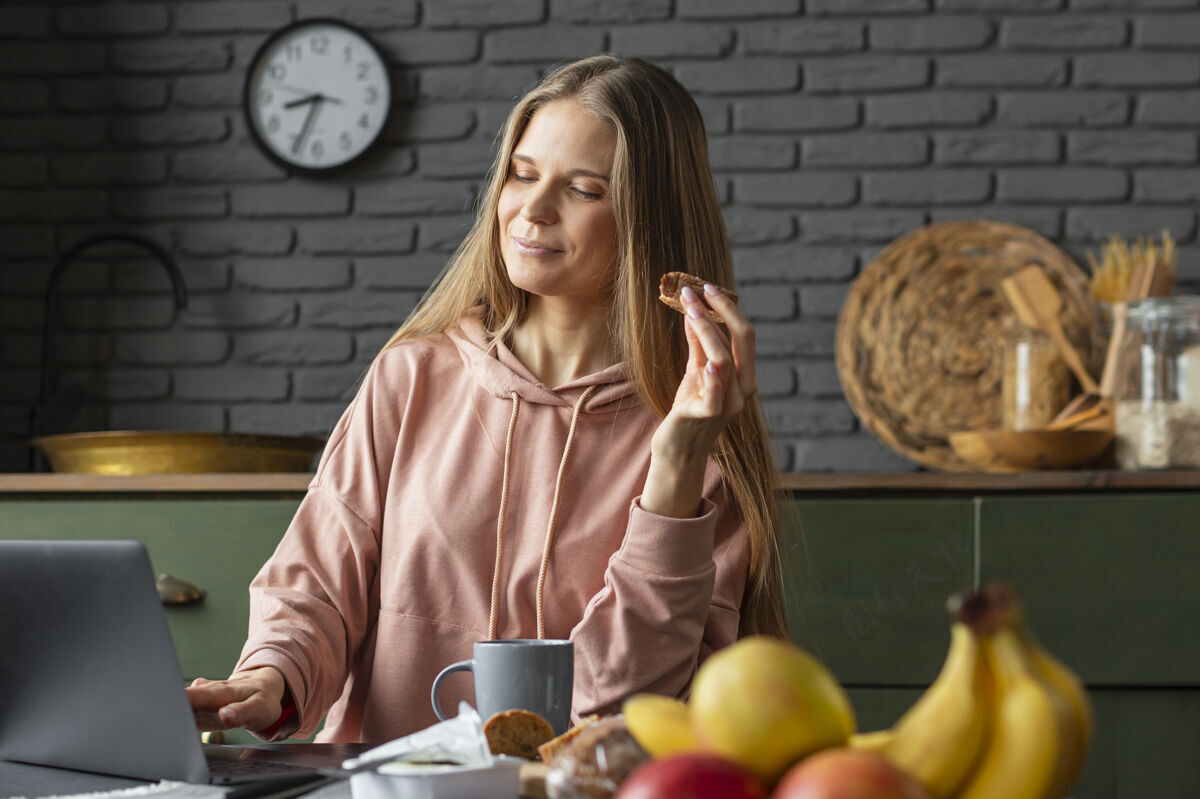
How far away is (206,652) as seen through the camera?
6.19ft

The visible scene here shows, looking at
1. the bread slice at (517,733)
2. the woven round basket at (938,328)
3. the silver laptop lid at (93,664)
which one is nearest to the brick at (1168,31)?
the woven round basket at (938,328)

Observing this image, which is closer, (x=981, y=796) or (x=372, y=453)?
(x=981, y=796)

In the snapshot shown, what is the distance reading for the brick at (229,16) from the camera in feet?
8.05

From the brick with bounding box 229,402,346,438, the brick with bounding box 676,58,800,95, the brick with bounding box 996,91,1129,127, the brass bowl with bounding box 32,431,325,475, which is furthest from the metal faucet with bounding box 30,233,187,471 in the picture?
the brick with bounding box 996,91,1129,127

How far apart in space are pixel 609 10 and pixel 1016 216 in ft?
3.02

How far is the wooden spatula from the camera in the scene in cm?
209

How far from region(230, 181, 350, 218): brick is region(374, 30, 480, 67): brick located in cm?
31

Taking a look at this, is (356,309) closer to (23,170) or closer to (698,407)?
(23,170)

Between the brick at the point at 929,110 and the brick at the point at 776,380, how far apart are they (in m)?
0.52

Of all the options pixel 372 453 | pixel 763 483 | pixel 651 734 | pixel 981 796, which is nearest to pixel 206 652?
pixel 372 453

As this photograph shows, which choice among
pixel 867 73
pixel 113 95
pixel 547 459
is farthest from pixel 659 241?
pixel 113 95

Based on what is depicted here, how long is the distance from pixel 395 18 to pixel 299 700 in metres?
1.71

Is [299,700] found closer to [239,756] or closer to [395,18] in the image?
[239,756]

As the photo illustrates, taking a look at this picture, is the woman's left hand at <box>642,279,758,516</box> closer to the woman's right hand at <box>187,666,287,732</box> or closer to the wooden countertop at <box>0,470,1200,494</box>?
the woman's right hand at <box>187,666,287,732</box>
